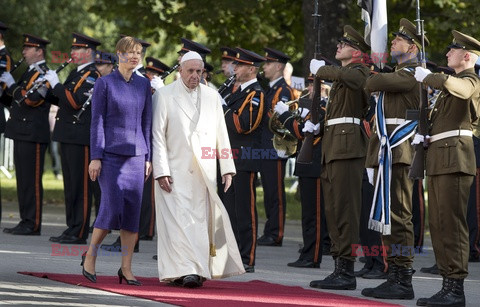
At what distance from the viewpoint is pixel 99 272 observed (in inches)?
459

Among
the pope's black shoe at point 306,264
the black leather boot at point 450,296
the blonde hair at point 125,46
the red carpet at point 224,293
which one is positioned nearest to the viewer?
the red carpet at point 224,293

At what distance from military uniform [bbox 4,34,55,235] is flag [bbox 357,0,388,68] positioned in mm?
4911

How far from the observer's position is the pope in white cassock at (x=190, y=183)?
35.2 feet

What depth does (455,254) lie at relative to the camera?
10102mm

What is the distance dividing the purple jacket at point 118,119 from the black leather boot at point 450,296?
2807 millimetres

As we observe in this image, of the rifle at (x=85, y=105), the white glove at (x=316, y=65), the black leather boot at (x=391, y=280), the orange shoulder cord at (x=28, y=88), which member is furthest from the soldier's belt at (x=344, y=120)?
the orange shoulder cord at (x=28, y=88)

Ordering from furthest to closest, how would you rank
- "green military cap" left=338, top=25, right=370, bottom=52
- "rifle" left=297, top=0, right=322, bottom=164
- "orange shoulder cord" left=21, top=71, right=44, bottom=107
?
1. "orange shoulder cord" left=21, top=71, right=44, bottom=107
2. "rifle" left=297, top=0, right=322, bottom=164
3. "green military cap" left=338, top=25, right=370, bottom=52

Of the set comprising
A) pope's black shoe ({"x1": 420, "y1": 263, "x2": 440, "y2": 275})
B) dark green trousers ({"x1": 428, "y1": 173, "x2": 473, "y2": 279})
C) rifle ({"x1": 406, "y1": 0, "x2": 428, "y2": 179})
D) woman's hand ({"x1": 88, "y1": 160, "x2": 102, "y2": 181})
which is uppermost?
rifle ({"x1": 406, "y1": 0, "x2": 428, "y2": 179})

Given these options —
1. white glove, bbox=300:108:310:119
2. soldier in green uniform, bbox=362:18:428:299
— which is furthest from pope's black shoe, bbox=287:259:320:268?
soldier in green uniform, bbox=362:18:428:299

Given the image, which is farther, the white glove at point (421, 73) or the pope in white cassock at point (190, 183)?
the pope in white cassock at point (190, 183)

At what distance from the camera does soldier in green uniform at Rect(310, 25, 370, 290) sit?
11.2 meters

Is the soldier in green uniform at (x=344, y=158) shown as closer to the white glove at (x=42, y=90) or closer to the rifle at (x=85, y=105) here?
the rifle at (x=85, y=105)

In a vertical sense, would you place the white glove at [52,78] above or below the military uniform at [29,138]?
above

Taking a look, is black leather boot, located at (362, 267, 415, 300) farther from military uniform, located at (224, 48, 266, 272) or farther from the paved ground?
military uniform, located at (224, 48, 266, 272)
